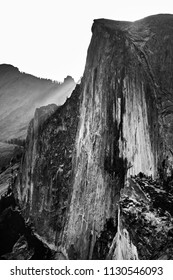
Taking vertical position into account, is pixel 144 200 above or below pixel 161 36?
below

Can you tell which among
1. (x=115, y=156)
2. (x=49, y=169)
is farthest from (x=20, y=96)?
(x=115, y=156)

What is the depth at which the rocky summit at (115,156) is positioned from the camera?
17.3 m

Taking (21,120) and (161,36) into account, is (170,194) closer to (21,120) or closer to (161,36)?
(161,36)

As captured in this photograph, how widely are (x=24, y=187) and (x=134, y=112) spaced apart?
1489 centimetres

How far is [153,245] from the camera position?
1581 centimetres

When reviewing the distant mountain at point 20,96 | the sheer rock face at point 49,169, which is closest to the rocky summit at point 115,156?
the sheer rock face at point 49,169

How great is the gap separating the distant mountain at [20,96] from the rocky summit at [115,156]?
40.1 m

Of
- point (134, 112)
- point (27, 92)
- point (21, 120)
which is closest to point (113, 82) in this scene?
point (134, 112)

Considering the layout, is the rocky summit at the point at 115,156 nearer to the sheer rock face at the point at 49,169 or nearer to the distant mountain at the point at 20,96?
the sheer rock face at the point at 49,169

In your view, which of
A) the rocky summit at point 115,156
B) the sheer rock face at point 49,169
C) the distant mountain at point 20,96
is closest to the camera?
the rocky summit at point 115,156

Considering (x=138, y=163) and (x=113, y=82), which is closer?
(x=138, y=163)

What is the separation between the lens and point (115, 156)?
69.4ft

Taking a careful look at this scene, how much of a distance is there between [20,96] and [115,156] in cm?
6101
